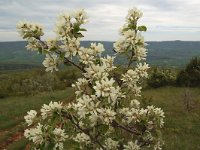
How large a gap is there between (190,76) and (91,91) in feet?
131

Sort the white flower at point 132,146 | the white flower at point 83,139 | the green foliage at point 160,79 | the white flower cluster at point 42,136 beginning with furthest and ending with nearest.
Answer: the green foliage at point 160,79, the white flower at point 83,139, the white flower at point 132,146, the white flower cluster at point 42,136

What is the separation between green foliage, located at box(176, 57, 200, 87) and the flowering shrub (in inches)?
1502

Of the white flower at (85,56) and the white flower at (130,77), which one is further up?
the white flower at (85,56)

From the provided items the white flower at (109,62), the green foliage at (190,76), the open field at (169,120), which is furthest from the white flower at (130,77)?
the green foliage at (190,76)

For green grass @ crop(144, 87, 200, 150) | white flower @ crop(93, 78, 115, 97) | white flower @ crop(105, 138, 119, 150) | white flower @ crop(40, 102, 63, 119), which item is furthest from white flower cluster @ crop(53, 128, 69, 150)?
green grass @ crop(144, 87, 200, 150)

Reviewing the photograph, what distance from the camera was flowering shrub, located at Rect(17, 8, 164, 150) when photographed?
656 centimetres

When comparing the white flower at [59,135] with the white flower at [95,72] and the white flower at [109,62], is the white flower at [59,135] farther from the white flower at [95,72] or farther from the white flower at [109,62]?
the white flower at [109,62]

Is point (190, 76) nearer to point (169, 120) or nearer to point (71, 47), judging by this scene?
point (169, 120)

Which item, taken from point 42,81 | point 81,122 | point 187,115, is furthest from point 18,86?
point 81,122

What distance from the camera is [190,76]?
45500 mm

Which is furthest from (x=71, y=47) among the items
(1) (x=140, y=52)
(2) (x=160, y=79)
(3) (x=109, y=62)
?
(2) (x=160, y=79)

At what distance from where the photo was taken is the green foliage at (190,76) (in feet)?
147

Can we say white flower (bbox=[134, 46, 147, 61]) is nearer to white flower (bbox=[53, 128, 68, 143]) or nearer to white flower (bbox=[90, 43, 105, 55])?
white flower (bbox=[90, 43, 105, 55])

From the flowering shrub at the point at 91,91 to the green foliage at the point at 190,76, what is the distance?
38.2 metres
